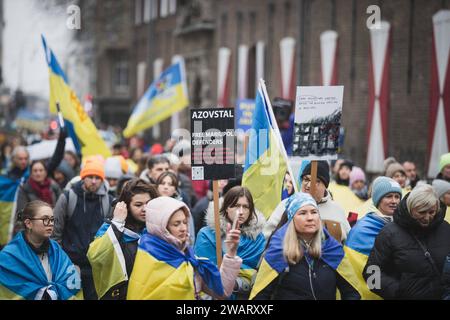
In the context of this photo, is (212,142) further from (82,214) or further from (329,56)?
(329,56)

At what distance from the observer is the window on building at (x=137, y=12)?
4169 cm

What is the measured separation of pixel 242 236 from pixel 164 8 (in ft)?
108

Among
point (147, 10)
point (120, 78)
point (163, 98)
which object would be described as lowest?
point (163, 98)

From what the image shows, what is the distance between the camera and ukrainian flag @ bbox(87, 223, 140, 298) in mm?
5633

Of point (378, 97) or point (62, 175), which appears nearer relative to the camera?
point (62, 175)

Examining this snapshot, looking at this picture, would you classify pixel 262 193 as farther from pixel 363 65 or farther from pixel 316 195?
pixel 363 65

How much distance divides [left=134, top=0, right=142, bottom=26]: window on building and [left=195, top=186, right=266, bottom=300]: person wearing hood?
36.4 meters

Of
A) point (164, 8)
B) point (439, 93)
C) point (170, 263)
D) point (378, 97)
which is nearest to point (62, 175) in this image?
point (170, 263)

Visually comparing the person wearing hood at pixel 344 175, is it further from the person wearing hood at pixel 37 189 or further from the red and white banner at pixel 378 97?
the red and white banner at pixel 378 97

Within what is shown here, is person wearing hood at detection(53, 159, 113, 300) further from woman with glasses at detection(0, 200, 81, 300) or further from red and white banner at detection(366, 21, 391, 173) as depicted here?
red and white banner at detection(366, 21, 391, 173)

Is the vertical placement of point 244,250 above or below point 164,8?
below

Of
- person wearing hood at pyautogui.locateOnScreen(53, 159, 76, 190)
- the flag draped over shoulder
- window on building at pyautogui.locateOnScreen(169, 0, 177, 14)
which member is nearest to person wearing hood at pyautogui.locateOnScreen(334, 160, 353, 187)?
person wearing hood at pyautogui.locateOnScreen(53, 159, 76, 190)

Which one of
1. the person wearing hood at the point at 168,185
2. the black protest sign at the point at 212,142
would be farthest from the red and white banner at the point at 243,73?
the black protest sign at the point at 212,142

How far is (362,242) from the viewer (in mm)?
5852
